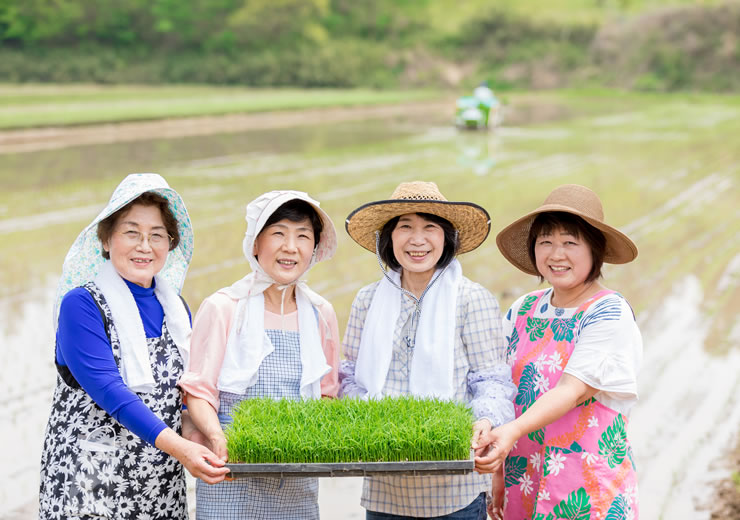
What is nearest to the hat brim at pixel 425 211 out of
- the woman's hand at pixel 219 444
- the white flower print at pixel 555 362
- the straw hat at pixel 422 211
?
the straw hat at pixel 422 211

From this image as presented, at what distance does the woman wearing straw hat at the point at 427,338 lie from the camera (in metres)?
2.60

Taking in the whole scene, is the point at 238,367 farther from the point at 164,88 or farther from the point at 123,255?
the point at 164,88

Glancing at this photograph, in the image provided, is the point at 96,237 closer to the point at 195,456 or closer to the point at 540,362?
the point at 195,456

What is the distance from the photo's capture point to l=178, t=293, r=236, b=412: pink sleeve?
8.36 feet

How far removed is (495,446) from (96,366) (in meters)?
1.15

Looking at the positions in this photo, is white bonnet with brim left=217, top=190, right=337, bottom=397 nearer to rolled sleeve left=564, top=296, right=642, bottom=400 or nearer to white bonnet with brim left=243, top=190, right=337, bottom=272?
white bonnet with brim left=243, top=190, right=337, bottom=272

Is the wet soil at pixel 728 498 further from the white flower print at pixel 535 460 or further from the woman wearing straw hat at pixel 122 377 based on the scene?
the woman wearing straw hat at pixel 122 377

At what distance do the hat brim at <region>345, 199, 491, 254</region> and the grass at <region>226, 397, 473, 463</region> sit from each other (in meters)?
0.63

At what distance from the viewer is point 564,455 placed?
8.41 ft

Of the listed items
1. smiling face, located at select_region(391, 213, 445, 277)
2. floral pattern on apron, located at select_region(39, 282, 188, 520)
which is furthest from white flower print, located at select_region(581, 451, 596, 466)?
floral pattern on apron, located at select_region(39, 282, 188, 520)

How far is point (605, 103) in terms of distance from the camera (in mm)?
35781

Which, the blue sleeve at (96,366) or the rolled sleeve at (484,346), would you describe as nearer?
the blue sleeve at (96,366)

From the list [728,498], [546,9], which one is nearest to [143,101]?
[728,498]

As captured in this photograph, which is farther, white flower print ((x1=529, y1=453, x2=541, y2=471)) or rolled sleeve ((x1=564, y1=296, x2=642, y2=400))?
white flower print ((x1=529, y1=453, x2=541, y2=471))
